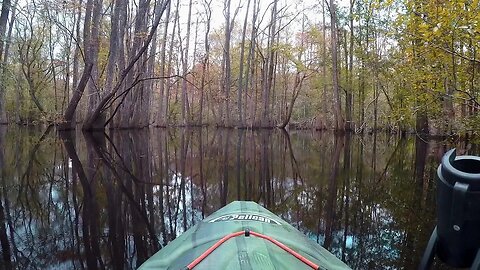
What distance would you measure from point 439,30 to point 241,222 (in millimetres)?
5439

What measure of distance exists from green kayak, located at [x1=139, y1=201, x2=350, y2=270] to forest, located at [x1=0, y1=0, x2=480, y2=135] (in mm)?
4831

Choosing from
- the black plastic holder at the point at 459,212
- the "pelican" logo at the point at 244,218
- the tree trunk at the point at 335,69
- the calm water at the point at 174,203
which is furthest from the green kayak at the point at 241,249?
the tree trunk at the point at 335,69

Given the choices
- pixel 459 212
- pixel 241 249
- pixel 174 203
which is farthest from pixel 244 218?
pixel 174 203

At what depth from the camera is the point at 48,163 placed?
7.45m

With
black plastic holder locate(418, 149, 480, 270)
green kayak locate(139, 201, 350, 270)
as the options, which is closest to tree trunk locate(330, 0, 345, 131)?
green kayak locate(139, 201, 350, 270)

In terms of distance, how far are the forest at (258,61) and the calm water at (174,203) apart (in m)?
2.43

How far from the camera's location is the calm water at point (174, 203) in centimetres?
317

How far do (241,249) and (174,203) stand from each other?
322cm

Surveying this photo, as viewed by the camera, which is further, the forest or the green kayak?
the forest

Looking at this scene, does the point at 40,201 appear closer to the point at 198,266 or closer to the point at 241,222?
the point at 241,222

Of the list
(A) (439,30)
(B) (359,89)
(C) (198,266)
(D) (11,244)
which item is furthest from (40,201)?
(B) (359,89)

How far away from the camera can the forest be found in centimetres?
Result: 803

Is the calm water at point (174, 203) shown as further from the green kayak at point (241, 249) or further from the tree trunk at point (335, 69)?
the tree trunk at point (335, 69)

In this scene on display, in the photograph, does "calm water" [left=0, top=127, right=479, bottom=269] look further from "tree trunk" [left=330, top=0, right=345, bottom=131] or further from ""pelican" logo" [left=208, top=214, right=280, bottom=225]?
"tree trunk" [left=330, top=0, right=345, bottom=131]
